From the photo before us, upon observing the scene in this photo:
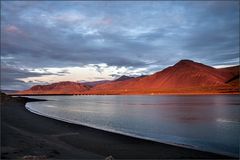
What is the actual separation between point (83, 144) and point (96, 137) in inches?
116

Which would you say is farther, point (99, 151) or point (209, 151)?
point (209, 151)

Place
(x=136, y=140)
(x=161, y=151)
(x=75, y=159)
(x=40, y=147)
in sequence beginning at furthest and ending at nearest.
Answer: (x=136, y=140), (x=161, y=151), (x=40, y=147), (x=75, y=159)

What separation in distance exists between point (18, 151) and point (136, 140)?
776 cm

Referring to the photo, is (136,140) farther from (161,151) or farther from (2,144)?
(2,144)

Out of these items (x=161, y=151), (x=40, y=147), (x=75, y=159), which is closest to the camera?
(x=75, y=159)

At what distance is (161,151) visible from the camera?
13.5 meters

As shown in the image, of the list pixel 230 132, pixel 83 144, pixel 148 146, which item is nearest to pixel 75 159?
pixel 83 144

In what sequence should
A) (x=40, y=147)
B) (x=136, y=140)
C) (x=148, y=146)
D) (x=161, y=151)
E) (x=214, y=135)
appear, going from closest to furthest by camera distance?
1. (x=40, y=147)
2. (x=161, y=151)
3. (x=148, y=146)
4. (x=136, y=140)
5. (x=214, y=135)

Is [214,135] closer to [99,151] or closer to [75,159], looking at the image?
[99,151]

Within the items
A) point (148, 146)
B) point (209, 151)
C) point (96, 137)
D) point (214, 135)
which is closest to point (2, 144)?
point (96, 137)

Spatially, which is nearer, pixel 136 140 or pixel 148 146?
pixel 148 146

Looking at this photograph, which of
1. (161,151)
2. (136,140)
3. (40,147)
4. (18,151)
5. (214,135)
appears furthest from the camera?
(214,135)

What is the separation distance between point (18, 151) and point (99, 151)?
3.84m

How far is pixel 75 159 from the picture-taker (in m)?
10.6
